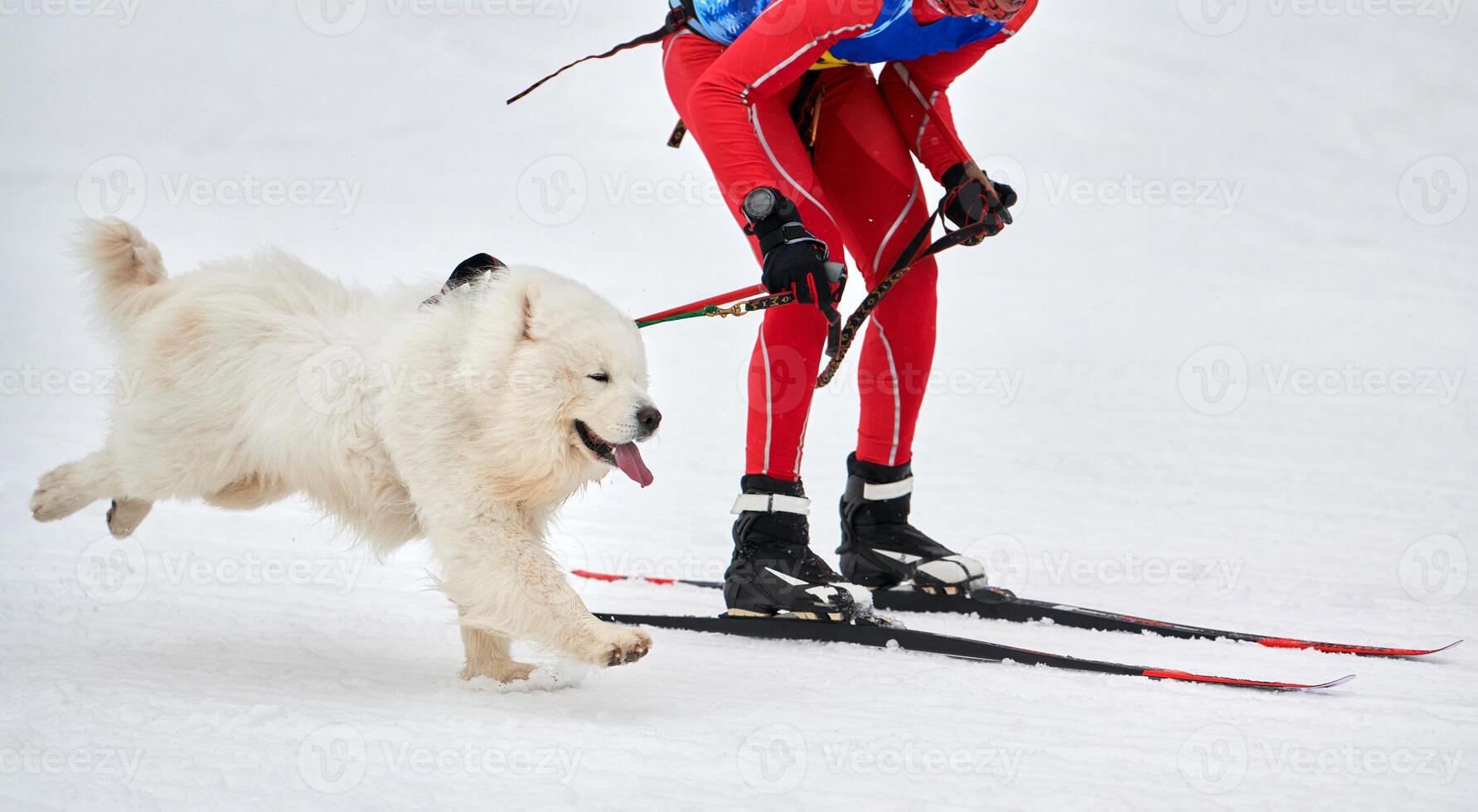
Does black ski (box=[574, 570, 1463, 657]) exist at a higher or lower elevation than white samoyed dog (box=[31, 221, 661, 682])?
lower

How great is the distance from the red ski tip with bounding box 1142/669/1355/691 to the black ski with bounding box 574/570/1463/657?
0.37 meters

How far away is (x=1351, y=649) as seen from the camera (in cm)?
283

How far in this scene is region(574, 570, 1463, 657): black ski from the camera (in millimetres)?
2861

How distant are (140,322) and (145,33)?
348 inches

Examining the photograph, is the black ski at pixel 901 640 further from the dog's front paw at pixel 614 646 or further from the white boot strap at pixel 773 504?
the dog's front paw at pixel 614 646

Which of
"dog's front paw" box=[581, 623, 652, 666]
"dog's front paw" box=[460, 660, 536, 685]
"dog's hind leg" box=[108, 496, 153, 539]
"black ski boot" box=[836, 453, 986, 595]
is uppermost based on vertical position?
"black ski boot" box=[836, 453, 986, 595]

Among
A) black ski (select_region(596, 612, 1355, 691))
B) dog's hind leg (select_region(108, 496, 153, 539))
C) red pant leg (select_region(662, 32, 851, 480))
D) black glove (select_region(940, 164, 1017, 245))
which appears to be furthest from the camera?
black glove (select_region(940, 164, 1017, 245))

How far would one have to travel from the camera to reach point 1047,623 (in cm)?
319

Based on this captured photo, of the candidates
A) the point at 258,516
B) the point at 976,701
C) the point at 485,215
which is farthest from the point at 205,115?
the point at 976,701

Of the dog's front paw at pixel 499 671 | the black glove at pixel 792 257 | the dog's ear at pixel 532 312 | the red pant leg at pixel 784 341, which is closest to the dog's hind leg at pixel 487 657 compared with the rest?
the dog's front paw at pixel 499 671

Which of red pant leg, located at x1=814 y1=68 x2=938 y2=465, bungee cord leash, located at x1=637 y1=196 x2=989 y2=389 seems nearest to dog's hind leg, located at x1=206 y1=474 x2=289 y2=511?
bungee cord leash, located at x1=637 y1=196 x2=989 y2=389

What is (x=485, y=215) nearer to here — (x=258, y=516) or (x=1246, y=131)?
(x=258, y=516)

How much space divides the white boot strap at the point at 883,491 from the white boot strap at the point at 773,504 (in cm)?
30

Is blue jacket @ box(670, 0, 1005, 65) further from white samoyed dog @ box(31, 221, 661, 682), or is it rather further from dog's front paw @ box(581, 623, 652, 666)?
dog's front paw @ box(581, 623, 652, 666)
